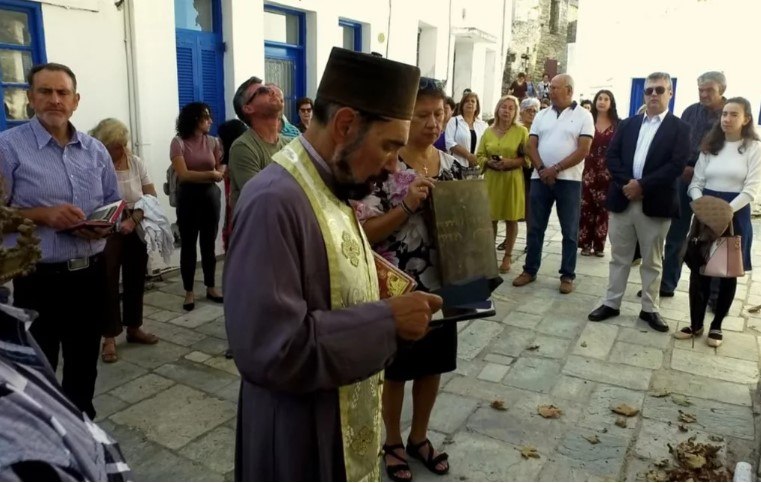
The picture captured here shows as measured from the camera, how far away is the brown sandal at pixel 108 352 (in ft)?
13.6

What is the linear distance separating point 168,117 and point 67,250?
3.29 m

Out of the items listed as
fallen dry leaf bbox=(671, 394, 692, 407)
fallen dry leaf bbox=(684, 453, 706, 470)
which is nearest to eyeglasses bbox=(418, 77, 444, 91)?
fallen dry leaf bbox=(684, 453, 706, 470)

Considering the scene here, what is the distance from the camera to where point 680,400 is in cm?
372

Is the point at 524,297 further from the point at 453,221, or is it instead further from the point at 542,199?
the point at 453,221

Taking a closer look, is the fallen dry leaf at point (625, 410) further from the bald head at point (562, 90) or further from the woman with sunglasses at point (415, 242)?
the bald head at point (562, 90)

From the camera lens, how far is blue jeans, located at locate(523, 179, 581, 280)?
18.8 ft

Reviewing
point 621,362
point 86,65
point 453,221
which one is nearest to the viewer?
point 453,221

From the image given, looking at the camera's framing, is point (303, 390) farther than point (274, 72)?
No

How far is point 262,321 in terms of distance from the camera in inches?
50.9

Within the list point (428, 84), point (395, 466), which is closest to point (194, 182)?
point (428, 84)

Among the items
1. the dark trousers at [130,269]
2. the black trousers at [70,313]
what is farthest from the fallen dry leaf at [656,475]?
the dark trousers at [130,269]

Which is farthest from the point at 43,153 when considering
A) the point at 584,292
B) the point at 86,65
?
the point at 584,292

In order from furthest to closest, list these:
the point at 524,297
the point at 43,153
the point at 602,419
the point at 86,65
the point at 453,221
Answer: the point at 524,297
the point at 86,65
the point at 602,419
the point at 43,153
the point at 453,221

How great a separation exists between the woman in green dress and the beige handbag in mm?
2339
